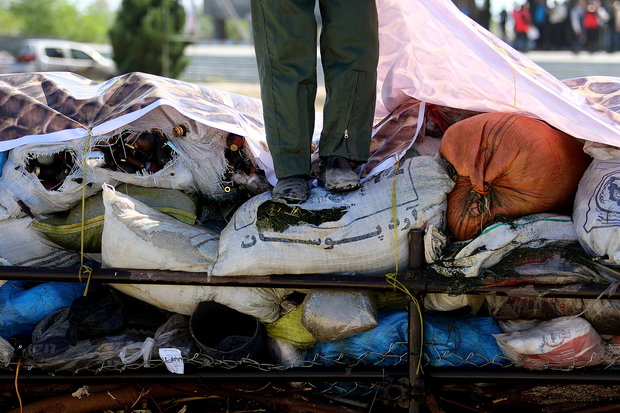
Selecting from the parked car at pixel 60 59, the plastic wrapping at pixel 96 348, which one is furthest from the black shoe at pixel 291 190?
the parked car at pixel 60 59

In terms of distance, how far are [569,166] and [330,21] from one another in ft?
3.38

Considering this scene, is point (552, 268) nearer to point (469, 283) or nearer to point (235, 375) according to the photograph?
point (469, 283)

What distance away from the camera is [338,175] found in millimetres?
2426

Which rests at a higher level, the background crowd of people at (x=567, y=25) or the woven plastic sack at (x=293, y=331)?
the woven plastic sack at (x=293, y=331)

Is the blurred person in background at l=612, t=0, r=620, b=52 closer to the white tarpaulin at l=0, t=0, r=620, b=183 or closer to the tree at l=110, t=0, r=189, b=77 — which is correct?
the tree at l=110, t=0, r=189, b=77

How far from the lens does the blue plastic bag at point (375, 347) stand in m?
2.37

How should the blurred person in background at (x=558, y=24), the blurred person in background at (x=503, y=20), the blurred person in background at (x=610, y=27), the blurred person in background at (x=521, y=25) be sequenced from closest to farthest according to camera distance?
the blurred person in background at (x=521, y=25)
the blurred person in background at (x=610, y=27)
the blurred person in background at (x=558, y=24)
the blurred person in background at (x=503, y=20)

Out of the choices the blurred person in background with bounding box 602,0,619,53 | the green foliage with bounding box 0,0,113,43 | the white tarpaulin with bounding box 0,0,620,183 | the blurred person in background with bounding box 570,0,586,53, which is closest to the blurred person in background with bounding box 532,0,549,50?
the blurred person in background with bounding box 570,0,586,53

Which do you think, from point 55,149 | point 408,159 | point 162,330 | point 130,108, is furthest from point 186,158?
point 408,159

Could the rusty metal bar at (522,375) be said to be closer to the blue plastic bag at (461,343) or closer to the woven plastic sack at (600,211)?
the blue plastic bag at (461,343)

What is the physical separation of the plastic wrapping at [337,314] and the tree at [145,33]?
13.4m

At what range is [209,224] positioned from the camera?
9.31 ft

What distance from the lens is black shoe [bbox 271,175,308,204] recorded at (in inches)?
94.1

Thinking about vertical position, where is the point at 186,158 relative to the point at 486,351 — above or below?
above
